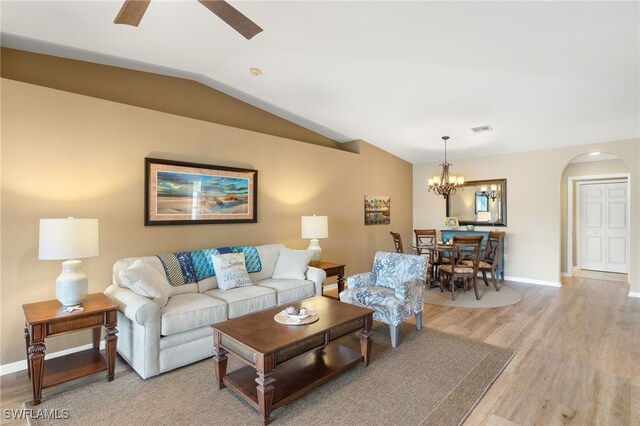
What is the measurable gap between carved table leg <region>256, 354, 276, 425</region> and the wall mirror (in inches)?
235

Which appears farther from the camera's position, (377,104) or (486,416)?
(377,104)

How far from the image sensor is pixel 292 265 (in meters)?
4.18

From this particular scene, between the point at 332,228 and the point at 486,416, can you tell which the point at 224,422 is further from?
the point at 332,228

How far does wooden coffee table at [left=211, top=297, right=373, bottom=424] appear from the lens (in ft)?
6.89

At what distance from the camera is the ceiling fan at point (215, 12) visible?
205cm

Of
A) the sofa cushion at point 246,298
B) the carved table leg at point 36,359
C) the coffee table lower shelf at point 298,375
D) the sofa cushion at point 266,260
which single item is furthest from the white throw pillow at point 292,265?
the carved table leg at point 36,359

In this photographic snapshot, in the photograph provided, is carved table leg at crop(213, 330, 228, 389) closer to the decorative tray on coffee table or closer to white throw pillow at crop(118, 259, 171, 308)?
the decorative tray on coffee table

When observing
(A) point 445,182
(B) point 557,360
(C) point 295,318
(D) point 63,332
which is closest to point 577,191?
(A) point 445,182

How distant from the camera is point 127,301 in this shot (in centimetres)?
273

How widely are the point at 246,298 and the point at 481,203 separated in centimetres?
549

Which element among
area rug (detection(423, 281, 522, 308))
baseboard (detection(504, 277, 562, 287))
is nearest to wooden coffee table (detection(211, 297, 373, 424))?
area rug (detection(423, 281, 522, 308))

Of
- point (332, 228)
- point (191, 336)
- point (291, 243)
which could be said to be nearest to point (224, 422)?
point (191, 336)

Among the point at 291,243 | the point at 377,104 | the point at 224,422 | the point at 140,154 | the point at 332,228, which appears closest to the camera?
the point at 224,422

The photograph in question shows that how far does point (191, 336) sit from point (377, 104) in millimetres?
3761
